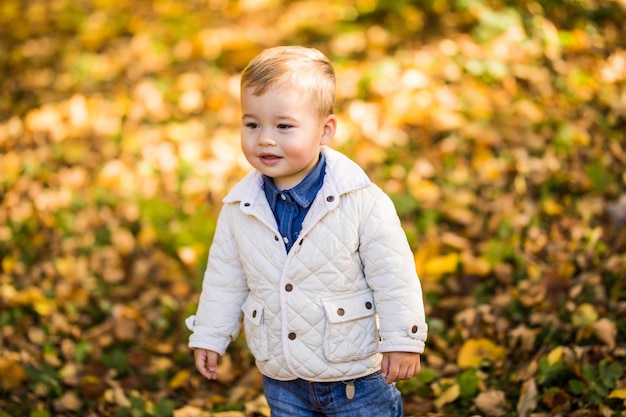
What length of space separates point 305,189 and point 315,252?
0.21 meters

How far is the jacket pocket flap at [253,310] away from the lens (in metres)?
2.45

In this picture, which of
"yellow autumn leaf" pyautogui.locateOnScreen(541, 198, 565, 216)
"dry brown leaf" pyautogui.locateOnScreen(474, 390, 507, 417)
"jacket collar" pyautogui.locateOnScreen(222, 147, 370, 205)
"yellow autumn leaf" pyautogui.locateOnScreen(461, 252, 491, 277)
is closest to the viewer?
"jacket collar" pyautogui.locateOnScreen(222, 147, 370, 205)

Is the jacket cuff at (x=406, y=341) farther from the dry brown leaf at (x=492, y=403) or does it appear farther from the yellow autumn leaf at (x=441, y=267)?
the yellow autumn leaf at (x=441, y=267)

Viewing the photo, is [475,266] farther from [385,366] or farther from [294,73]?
[294,73]

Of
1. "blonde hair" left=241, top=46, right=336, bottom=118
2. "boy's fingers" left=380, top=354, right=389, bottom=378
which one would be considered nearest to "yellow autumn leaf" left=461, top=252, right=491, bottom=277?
"boy's fingers" left=380, top=354, right=389, bottom=378

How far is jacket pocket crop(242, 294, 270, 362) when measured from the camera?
2.46 meters

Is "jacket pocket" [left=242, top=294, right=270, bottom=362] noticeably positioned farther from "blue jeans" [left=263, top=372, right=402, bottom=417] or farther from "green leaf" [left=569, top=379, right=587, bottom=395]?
"green leaf" [left=569, top=379, right=587, bottom=395]

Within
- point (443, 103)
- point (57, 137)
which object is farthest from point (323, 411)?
point (57, 137)

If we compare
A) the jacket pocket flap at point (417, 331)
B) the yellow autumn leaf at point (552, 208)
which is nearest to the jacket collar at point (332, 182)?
the jacket pocket flap at point (417, 331)

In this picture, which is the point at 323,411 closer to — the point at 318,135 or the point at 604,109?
the point at 318,135

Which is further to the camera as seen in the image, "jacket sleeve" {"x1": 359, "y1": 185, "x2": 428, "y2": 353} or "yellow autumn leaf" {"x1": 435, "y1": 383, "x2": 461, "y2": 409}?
"yellow autumn leaf" {"x1": 435, "y1": 383, "x2": 461, "y2": 409}

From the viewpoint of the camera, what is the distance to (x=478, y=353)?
3.44 meters

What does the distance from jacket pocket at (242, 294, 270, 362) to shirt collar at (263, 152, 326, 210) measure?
0.34 meters

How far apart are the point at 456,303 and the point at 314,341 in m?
1.66
